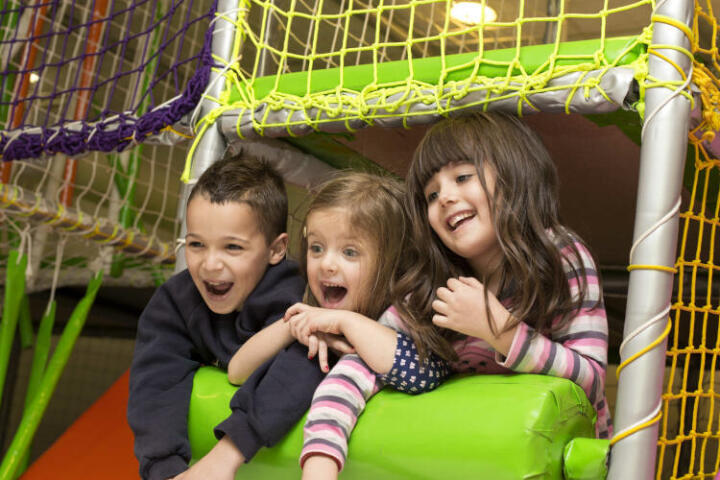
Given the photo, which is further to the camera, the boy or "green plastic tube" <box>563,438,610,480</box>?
the boy

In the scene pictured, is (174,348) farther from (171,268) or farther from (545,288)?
(171,268)

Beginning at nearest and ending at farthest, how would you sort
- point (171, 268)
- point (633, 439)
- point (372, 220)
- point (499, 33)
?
1. point (633, 439)
2. point (372, 220)
3. point (171, 268)
4. point (499, 33)

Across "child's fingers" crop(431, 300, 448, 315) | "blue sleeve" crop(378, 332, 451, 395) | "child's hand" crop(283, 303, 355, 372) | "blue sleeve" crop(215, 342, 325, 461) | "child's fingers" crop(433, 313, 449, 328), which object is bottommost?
"blue sleeve" crop(215, 342, 325, 461)

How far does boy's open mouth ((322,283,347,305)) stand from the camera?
0.91 meters

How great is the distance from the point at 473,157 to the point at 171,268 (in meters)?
1.32

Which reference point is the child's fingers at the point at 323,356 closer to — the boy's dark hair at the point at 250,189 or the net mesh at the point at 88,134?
the boy's dark hair at the point at 250,189

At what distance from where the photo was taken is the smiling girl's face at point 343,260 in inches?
35.3

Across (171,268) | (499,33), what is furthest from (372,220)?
(499,33)

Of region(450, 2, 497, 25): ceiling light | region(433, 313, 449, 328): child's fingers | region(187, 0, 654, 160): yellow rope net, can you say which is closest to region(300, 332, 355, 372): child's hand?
region(433, 313, 449, 328): child's fingers

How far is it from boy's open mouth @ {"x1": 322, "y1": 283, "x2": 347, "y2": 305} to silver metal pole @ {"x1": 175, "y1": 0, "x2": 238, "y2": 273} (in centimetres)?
24

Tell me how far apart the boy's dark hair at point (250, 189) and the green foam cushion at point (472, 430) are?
0.31 metres

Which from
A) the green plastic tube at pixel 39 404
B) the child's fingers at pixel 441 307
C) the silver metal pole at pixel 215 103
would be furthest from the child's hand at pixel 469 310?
the green plastic tube at pixel 39 404

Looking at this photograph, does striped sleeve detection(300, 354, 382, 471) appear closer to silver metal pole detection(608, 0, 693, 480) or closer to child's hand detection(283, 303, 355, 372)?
child's hand detection(283, 303, 355, 372)

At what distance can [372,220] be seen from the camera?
2.99 ft
